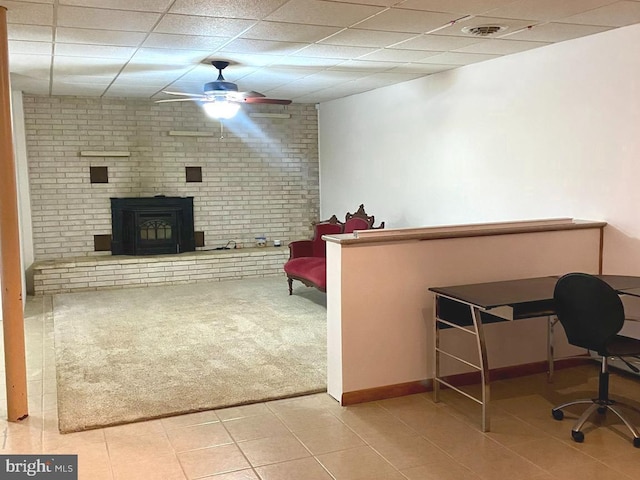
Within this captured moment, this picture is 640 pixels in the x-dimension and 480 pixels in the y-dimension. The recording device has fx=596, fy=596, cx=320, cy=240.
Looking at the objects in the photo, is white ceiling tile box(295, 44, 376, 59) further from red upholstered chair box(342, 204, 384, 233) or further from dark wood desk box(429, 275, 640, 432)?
dark wood desk box(429, 275, 640, 432)

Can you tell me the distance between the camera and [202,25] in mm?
3859

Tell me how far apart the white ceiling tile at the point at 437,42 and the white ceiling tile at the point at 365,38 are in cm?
11

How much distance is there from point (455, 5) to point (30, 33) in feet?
9.21

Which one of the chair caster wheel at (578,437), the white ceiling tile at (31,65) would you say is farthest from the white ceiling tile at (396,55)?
the chair caster wheel at (578,437)

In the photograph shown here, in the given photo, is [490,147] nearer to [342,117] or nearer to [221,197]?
[342,117]

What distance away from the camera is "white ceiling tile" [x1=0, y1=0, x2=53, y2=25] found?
3.36 metres

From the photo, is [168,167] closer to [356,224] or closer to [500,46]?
[356,224]

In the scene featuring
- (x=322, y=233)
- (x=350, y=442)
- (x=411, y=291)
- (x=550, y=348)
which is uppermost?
(x=322, y=233)

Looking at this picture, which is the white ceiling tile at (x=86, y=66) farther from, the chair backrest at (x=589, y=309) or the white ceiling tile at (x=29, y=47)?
→ the chair backrest at (x=589, y=309)

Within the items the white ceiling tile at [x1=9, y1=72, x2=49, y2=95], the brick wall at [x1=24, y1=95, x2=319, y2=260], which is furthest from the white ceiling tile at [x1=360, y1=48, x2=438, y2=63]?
the brick wall at [x1=24, y1=95, x2=319, y2=260]

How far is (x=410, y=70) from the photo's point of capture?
5816 mm

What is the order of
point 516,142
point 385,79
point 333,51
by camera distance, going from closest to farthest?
point 333,51, point 516,142, point 385,79

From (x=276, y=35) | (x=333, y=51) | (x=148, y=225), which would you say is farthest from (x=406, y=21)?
(x=148, y=225)

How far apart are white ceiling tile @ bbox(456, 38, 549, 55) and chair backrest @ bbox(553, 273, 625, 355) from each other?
224 centimetres
